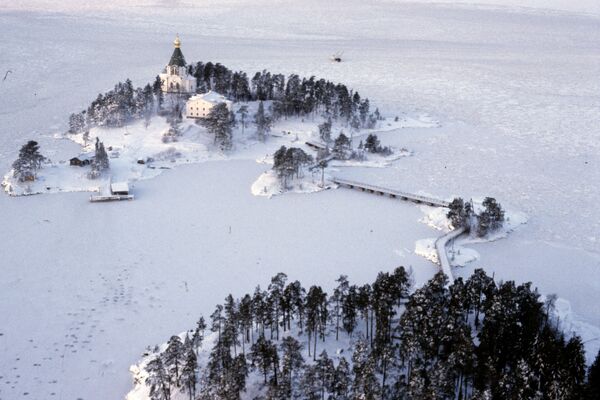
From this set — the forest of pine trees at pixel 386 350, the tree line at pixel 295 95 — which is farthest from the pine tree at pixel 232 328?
the tree line at pixel 295 95

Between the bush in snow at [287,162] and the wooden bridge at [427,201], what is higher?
the bush in snow at [287,162]

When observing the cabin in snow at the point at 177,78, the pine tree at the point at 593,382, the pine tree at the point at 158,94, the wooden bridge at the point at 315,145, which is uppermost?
the cabin in snow at the point at 177,78

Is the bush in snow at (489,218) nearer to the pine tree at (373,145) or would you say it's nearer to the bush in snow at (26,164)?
the pine tree at (373,145)

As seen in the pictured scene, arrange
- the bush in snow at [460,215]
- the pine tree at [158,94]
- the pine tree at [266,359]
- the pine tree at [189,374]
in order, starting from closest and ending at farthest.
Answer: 1. the pine tree at [189,374]
2. the pine tree at [266,359]
3. the bush in snow at [460,215]
4. the pine tree at [158,94]

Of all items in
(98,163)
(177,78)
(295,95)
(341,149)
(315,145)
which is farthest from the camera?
(177,78)

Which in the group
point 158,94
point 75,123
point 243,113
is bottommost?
point 75,123

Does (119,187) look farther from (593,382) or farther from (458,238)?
(593,382)

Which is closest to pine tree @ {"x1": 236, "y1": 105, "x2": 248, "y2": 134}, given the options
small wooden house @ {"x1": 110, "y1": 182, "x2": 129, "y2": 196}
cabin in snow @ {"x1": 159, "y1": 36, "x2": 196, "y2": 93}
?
cabin in snow @ {"x1": 159, "y1": 36, "x2": 196, "y2": 93}

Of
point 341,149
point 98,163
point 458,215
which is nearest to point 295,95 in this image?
point 341,149
